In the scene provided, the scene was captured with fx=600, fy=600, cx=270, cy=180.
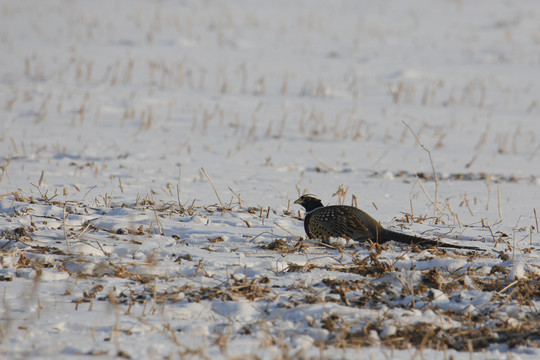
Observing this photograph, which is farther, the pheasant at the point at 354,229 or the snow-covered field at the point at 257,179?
the pheasant at the point at 354,229

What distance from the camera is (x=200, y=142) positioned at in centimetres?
1049

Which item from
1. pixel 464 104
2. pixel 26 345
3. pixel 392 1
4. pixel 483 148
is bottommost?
pixel 26 345

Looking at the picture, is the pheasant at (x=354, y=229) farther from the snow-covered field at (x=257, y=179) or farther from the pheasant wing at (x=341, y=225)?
the snow-covered field at (x=257, y=179)

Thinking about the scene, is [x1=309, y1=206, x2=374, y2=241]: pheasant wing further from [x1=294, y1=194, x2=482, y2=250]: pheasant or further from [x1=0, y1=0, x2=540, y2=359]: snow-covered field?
[x1=0, y1=0, x2=540, y2=359]: snow-covered field

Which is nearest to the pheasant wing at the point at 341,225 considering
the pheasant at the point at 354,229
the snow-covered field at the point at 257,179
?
the pheasant at the point at 354,229

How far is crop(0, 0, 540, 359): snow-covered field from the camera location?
3.18 meters

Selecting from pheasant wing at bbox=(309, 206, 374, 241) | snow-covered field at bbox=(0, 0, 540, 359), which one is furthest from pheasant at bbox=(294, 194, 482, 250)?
snow-covered field at bbox=(0, 0, 540, 359)

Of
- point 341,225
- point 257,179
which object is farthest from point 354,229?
point 257,179

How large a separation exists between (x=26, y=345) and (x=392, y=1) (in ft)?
86.2

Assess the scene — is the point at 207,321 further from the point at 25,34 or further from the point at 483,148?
the point at 25,34

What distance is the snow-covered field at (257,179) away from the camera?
318 centimetres

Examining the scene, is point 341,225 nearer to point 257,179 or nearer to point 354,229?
point 354,229

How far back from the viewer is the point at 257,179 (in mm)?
7930

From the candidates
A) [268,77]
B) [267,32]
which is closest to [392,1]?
[267,32]
